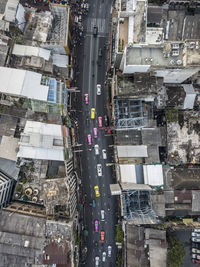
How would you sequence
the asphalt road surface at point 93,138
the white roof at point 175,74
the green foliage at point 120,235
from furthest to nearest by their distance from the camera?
the asphalt road surface at point 93,138 < the green foliage at point 120,235 < the white roof at point 175,74

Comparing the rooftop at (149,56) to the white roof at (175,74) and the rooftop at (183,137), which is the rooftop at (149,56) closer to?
the white roof at (175,74)

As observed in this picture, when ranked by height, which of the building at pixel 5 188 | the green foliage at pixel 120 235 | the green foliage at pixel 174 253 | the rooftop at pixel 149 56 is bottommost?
the green foliage at pixel 174 253

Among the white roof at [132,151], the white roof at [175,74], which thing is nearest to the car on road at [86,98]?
the white roof at [132,151]

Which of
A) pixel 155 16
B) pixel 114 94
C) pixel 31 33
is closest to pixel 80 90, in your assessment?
pixel 114 94

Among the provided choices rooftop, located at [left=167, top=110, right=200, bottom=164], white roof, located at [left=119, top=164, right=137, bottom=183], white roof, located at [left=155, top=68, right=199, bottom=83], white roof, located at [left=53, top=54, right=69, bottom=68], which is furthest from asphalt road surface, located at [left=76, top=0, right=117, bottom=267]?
white roof, located at [left=155, top=68, right=199, bottom=83]

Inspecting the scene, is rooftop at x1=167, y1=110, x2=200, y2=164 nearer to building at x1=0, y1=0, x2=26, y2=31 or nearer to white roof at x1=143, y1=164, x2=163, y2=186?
→ white roof at x1=143, y1=164, x2=163, y2=186
